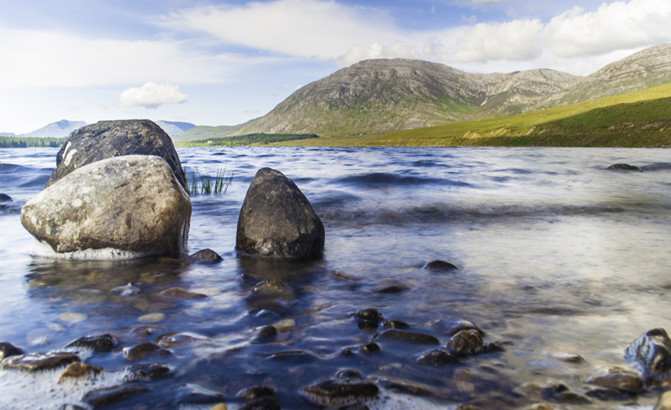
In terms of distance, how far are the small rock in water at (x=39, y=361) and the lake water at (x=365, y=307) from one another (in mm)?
103

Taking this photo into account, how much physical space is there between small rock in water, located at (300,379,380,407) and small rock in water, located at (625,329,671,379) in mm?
2586

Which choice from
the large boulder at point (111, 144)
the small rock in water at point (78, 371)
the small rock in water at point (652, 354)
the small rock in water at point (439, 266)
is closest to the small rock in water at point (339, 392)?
the small rock in water at point (78, 371)

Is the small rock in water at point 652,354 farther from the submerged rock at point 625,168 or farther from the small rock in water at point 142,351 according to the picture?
the submerged rock at point 625,168

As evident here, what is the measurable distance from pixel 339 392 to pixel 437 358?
3.82 ft

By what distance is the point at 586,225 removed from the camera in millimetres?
12094

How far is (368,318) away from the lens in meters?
5.29

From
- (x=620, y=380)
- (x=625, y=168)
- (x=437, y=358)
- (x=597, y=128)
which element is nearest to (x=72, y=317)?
(x=437, y=358)

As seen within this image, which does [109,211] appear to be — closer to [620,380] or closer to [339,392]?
[339,392]

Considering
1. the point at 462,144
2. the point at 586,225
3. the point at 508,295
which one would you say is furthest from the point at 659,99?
the point at 508,295

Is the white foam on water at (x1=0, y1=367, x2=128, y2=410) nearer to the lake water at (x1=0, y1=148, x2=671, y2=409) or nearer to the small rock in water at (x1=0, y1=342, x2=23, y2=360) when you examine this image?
the lake water at (x1=0, y1=148, x2=671, y2=409)

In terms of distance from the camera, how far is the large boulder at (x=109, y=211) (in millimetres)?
8336

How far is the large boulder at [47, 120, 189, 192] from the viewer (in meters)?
12.6

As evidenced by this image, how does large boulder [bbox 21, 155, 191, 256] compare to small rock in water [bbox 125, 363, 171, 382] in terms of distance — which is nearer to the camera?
small rock in water [bbox 125, 363, 171, 382]

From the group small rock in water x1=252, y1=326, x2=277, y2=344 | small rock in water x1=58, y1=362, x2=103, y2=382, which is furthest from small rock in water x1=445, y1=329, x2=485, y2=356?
small rock in water x1=58, y1=362, x2=103, y2=382
